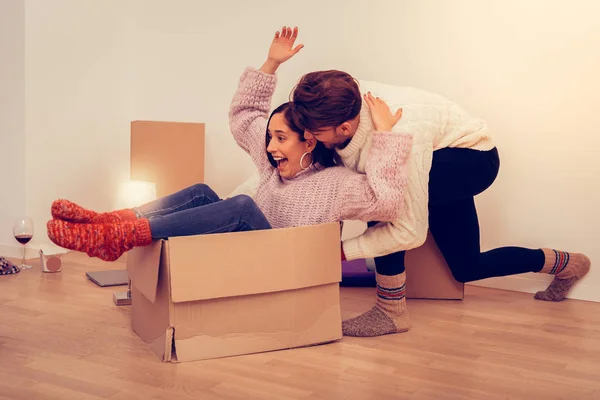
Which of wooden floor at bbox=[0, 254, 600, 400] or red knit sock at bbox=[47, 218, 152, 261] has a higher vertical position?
red knit sock at bbox=[47, 218, 152, 261]

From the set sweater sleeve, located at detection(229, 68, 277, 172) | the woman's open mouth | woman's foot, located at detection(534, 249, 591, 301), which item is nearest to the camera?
the woman's open mouth

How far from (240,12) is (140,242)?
204 cm

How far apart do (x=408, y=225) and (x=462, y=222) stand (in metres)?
0.42

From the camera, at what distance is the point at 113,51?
12.9ft

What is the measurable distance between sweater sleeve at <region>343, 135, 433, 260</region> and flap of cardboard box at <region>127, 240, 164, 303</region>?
0.62 m

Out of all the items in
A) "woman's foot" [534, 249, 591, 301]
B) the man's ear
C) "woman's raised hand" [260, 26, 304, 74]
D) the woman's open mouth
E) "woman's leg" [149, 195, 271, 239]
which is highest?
"woman's raised hand" [260, 26, 304, 74]

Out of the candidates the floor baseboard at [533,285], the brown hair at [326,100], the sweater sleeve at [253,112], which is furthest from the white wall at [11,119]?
the floor baseboard at [533,285]

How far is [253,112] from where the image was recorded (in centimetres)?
252

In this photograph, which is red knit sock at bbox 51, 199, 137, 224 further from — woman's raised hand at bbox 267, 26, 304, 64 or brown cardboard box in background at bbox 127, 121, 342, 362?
woman's raised hand at bbox 267, 26, 304, 64

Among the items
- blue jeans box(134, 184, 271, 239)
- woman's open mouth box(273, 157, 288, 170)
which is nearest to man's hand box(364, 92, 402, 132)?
woman's open mouth box(273, 157, 288, 170)

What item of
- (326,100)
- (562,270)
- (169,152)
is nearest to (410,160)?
(326,100)

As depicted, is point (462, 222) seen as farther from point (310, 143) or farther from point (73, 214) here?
point (73, 214)

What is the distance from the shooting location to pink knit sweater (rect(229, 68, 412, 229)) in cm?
213

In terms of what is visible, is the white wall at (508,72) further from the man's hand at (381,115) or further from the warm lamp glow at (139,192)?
the man's hand at (381,115)
